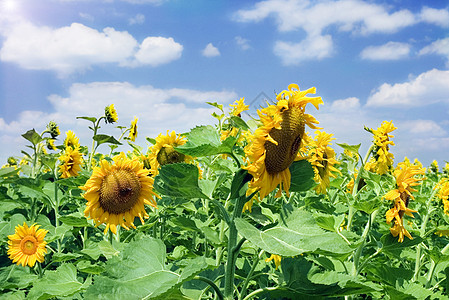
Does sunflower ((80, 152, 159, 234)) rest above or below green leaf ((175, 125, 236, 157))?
below

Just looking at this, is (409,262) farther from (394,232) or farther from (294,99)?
(294,99)

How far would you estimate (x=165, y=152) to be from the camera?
3.39 m

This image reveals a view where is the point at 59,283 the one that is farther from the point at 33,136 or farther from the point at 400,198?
the point at 400,198

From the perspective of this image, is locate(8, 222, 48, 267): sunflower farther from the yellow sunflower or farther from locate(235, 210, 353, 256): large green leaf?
locate(235, 210, 353, 256): large green leaf

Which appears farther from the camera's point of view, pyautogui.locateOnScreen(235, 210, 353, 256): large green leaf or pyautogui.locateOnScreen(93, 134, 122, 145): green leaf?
pyautogui.locateOnScreen(93, 134, 122, 145): green leaf

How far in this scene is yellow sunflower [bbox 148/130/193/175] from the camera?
3379mm

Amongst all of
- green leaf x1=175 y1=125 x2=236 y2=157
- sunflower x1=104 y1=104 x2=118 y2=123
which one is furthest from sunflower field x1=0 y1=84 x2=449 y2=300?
sunflower x1=104 y1=104 x2=118 y2=123

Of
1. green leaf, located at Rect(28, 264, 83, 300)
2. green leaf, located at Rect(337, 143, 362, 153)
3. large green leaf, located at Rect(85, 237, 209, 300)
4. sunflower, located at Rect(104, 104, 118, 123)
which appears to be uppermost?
sunflower, located at Rect(104, 104, 118, 123)

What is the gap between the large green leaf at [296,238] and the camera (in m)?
1.31

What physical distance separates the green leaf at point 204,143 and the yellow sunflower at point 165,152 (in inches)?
67.2

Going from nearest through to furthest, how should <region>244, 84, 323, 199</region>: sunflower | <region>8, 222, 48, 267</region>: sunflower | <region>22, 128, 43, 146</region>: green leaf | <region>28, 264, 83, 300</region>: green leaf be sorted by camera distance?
<region>244, 84, 323, 199</region>: sunflower → <region>28, 264, 83, 300</region>: green leaf → <region>8, 222, 48, 267</region>: sunflower → <region>22, 128, 43, 146</region>: green leaf

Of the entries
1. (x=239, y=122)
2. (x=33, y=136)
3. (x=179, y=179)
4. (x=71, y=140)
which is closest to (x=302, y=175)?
(x=239, y=122)

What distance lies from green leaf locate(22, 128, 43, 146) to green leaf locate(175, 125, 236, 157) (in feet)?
10.7

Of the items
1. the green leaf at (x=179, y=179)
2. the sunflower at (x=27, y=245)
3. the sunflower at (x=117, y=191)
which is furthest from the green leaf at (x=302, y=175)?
the sunflower at (x=27, y=245)
